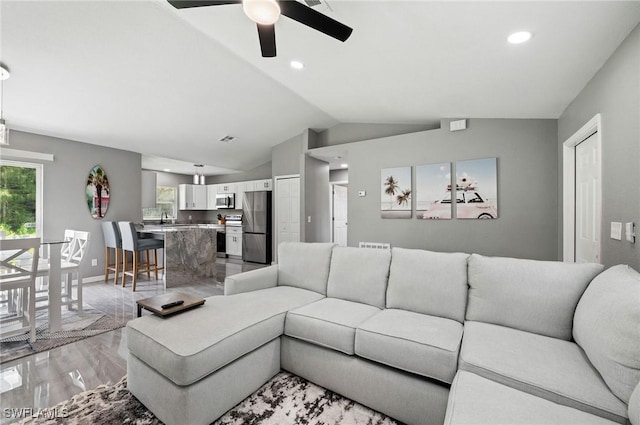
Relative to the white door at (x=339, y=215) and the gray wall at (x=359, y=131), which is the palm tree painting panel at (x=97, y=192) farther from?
the white door at (x=339, y=215)

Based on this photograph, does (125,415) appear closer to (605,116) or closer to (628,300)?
(628,300)

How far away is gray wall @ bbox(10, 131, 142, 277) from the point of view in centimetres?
443

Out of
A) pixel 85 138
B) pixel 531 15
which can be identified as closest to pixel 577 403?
pixel 531 15

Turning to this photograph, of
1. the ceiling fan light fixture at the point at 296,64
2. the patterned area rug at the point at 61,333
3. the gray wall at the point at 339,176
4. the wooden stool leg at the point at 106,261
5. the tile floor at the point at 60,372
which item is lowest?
the tile floor at the point at 60,372

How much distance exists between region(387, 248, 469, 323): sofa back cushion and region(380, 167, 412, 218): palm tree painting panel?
2336mm

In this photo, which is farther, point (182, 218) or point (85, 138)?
point (182, 218)

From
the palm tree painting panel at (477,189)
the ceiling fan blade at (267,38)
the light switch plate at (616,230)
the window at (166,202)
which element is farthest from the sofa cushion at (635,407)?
the window at (166,202)

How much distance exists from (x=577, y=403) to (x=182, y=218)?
30.1 feet

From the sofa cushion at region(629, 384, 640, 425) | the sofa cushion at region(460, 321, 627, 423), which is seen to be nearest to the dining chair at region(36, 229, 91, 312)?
the sofa cushion at region(460, 321, 627, 423)

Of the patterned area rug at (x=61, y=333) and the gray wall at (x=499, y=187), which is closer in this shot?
the patterned area rug at (x=61, y=333)

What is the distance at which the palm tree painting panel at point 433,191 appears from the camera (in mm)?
4074

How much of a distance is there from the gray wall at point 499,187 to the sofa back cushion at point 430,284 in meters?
2.13

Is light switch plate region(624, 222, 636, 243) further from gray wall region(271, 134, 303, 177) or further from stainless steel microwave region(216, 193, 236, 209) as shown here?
stainless steel microwave region(216, 193, 236, 209)

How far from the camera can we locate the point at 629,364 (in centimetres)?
104
